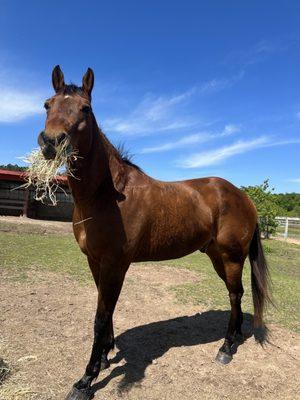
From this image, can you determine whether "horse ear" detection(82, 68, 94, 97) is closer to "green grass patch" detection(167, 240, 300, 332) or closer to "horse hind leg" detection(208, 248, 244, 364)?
"horse hind leg" detection(208, 248, 244, 364)

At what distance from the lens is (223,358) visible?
3.88m

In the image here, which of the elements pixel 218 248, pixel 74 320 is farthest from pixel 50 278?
pixel 218 248

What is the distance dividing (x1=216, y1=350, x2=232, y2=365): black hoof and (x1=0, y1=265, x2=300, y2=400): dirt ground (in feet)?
0.20

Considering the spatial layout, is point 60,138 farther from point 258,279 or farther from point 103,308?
point 258,279

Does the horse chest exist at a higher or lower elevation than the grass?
higher

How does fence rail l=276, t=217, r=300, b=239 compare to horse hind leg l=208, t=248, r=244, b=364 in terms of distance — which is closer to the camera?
horse hind leg l=208, t=248, r=244, b=364

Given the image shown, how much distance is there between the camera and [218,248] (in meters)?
4.21

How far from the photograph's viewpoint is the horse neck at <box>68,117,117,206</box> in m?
3.07

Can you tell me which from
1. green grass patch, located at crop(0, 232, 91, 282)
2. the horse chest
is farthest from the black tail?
green grass patch, located at crop(0, 232, 91, 282)

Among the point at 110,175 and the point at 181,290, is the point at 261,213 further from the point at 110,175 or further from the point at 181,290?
the point at 110,175

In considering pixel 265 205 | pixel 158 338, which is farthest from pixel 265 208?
pixel 158 338

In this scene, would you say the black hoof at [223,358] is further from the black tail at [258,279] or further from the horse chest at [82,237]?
the horse chest at [82,237]

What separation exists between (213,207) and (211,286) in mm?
3107

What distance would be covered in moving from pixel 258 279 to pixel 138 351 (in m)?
1.70
